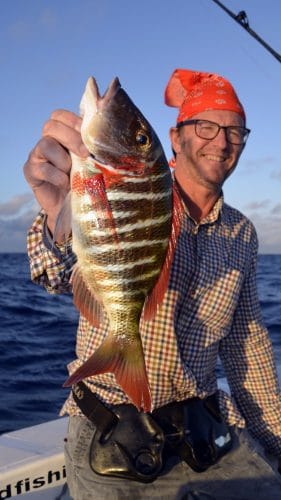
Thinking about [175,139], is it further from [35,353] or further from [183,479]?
[35,353]

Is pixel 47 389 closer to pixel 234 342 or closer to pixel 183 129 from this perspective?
pixel 234 342

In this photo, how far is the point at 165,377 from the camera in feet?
9.36

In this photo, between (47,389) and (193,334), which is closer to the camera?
(193,334)


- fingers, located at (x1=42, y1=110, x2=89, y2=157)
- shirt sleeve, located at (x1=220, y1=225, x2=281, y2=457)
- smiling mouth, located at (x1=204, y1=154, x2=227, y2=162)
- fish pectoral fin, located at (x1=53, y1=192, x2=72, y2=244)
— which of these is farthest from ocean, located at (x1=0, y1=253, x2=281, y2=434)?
fingers, located at (x1=42, y1=110, x2=89, y2=157)

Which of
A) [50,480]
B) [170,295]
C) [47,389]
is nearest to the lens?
[170,295]

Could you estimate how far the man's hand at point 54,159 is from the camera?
184 centimetres

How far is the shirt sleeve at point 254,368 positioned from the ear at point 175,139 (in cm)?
69

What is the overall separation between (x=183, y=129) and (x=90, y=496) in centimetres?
200

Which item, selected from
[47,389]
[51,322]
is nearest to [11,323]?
[51,322]

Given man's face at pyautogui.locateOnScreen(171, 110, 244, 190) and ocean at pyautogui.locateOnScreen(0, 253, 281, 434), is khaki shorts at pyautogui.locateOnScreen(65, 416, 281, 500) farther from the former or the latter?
ocean at pyautogui.locateOnScreen(0, 253, 281, 434)

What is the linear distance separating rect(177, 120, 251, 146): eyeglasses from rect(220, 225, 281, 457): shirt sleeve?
0.59 metres

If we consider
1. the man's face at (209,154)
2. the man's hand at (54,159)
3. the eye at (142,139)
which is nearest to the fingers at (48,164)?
the man's hand at (54,159)

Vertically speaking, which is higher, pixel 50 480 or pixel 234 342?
pixel 234 342

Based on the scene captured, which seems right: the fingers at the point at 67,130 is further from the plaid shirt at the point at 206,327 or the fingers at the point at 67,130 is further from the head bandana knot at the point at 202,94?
the head bandana knot at the point at 202,94
